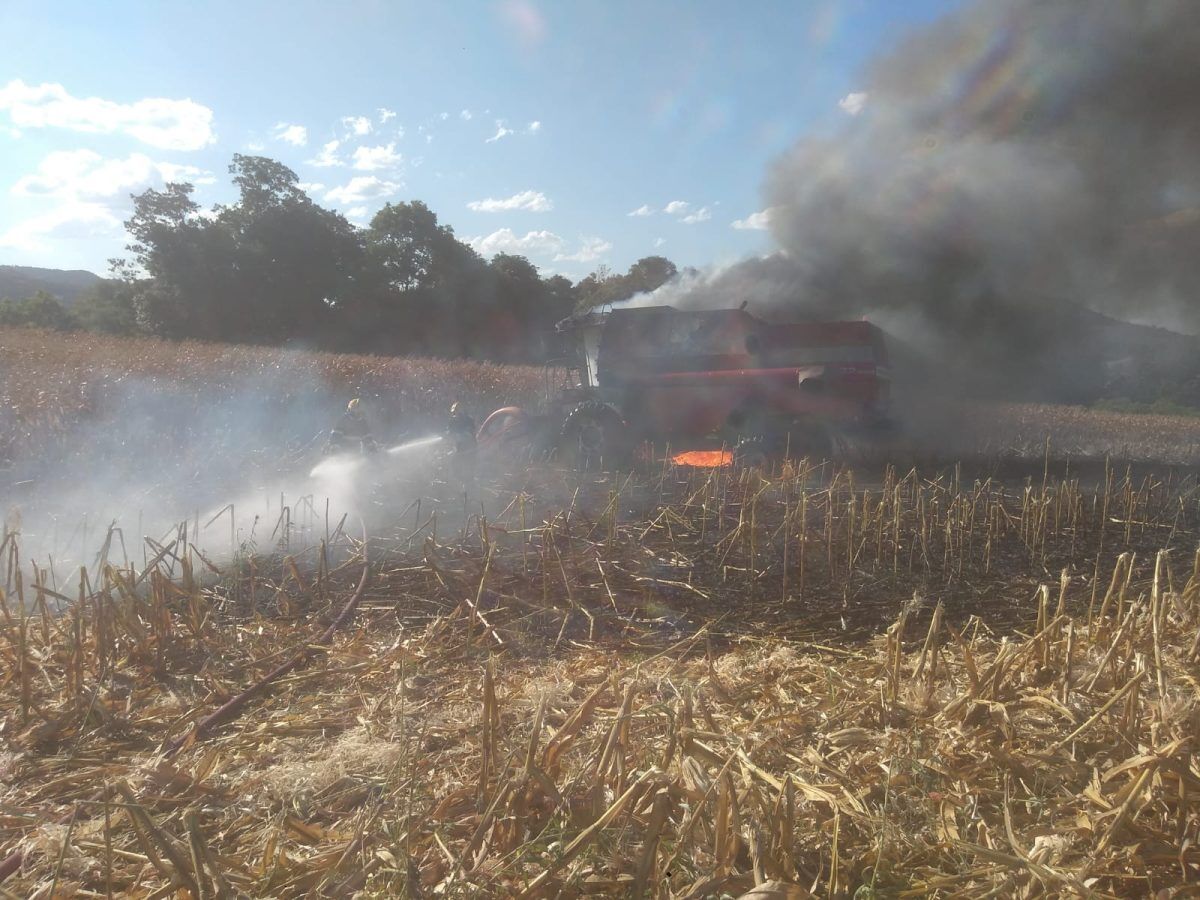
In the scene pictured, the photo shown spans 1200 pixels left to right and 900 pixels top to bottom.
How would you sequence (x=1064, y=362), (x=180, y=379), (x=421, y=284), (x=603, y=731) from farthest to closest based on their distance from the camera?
(x=421, y=284) → (x=1064, y=362) → (x=180, y=379) → (x=603, y=731)

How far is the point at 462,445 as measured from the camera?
28.2 feet

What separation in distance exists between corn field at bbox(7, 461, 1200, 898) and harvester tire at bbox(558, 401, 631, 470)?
4.19m

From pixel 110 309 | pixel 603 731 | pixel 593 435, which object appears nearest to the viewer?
pixel 603 731

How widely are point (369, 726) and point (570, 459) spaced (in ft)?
21.3

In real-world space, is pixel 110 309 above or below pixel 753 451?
above

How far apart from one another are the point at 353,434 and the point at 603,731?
22.6 feet

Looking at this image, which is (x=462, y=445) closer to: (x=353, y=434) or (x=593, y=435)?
(x=353, y=434)

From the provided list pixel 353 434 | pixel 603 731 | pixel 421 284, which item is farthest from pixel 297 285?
pixel 603 731

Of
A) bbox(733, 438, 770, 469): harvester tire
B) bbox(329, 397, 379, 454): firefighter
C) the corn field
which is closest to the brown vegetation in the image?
bbox(329, 397, 379, 454): firefighter

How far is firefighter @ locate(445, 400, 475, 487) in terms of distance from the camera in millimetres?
7828

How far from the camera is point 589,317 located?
1157cm

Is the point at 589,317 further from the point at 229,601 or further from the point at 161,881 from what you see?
the point at 161,881

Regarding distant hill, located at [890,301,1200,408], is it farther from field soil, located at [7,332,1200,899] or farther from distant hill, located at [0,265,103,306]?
distant hill, located at [0,265,103,306]

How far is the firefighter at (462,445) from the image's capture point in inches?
308
